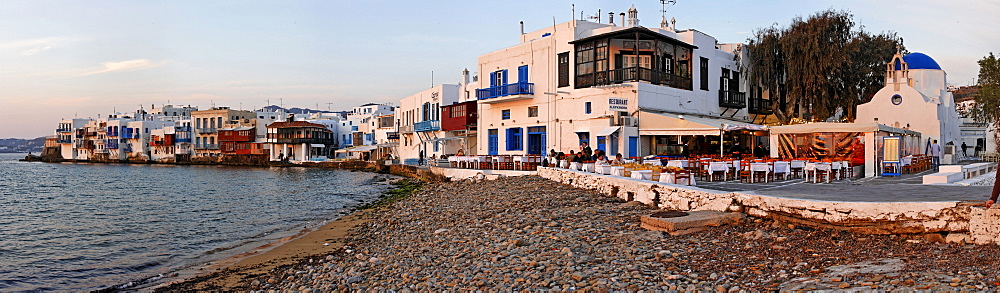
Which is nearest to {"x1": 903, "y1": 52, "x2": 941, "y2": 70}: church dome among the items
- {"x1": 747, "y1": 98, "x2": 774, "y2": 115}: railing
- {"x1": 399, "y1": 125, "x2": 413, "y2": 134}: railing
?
{"x1": 747, "y1": 98, "x2": 774, "y2": 115}: railing

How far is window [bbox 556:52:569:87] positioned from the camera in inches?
1179

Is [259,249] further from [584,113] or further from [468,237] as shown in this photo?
[584,113]

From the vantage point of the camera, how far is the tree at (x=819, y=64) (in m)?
30.4

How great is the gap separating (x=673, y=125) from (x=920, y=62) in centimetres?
1851

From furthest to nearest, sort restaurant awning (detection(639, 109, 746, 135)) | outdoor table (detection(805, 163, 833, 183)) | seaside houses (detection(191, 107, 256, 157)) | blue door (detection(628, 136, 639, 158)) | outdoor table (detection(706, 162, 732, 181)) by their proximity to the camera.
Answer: seaside houses (detection(191, 107, 256, 157)) < blue door (detection(628, 136, 639, 158)) < restaurant awning (detection(639, 109, 746, 135)) < outdoor table (detection(706, 162, 732, 181)) < outdoor table (detection(805, 163, 833, 183))

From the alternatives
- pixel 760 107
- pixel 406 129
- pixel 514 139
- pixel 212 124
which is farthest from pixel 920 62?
pixel 212 124

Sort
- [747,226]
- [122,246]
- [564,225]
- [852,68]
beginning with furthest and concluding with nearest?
1. [852,68]
2. [122,246]
3. [564,225]
4. [747,226]

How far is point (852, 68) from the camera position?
103ft

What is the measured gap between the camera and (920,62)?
3359 centimetres

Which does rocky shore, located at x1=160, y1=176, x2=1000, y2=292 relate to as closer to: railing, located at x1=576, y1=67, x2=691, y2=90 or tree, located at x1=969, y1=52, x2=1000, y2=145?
railing, located at x1=576, y1=67, x2=691, y2=90

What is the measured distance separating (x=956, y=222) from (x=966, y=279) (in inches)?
84.7

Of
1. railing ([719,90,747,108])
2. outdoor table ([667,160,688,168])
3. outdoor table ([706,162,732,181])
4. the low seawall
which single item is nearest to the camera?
the low seawall

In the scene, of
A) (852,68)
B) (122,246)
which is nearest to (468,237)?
(122,246)

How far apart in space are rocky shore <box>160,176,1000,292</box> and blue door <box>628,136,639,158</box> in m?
13.3
